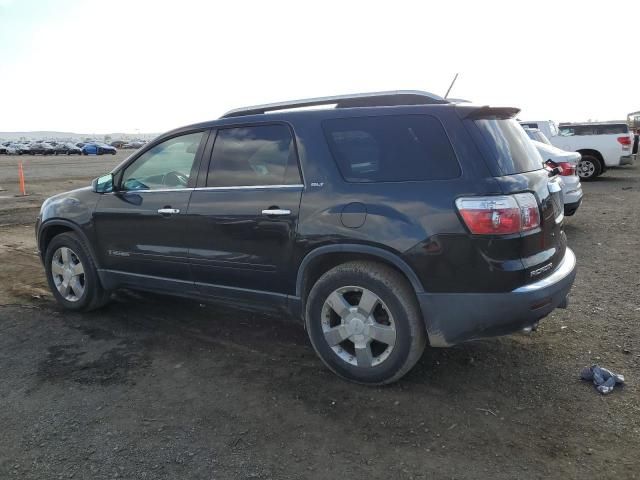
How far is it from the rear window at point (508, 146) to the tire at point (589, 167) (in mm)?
15371

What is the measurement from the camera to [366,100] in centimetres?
374

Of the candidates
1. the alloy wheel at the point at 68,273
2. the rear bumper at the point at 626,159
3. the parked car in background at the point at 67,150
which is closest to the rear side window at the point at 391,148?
the alloy wheel at the point at 68,273

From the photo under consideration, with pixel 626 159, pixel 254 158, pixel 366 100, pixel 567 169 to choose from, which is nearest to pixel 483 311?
pixel 366 100

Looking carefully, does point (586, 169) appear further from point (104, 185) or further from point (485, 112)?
point (104, 185)

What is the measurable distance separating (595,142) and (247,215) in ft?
53.7

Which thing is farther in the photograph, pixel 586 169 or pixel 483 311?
pixel 586 169

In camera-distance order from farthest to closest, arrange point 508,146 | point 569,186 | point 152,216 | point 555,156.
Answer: point 555,156 < point 569,186 < point 152,216 < point 508,146

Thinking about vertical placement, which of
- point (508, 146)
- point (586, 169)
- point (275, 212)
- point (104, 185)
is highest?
point (508, 146)

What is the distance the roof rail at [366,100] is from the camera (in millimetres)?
3535

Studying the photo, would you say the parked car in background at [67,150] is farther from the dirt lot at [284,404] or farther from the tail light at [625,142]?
the dirt lot at [284,404]

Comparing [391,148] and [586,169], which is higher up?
[391,148]

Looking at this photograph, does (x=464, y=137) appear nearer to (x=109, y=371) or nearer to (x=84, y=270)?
(x=109, y=371)

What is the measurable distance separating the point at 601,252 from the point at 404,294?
508 centimetres

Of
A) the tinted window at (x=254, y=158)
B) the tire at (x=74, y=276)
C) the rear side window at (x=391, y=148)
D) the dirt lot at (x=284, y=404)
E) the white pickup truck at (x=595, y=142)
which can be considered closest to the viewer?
the dirt lot at (x=284, y=404)
